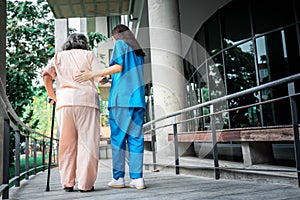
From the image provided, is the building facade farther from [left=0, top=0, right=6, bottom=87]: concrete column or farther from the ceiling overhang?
A: [left=0, top=0, right=6, bottom=87]: concrete column

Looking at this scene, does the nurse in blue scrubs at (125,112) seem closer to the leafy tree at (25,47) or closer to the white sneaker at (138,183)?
the white sneaker at (138,183)

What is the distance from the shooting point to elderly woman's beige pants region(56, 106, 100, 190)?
305 cm

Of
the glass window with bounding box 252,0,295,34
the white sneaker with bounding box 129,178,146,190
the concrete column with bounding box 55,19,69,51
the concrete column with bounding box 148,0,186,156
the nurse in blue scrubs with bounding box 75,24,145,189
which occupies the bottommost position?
the white sneaker with bounding box 129,178,146,190

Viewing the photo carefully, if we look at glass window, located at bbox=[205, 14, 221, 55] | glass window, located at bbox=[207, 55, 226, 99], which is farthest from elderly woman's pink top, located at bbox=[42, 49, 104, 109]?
glass window, located at bbox=[205, 14, 221, 55]

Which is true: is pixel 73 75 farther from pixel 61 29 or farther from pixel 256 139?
pixel 61 29

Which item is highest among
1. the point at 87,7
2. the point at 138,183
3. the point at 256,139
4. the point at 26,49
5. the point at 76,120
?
the point at 87,7

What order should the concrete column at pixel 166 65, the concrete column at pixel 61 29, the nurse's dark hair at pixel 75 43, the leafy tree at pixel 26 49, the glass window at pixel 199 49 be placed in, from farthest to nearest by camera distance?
the concrete column at pixel 61 29
the leafy tree at pixel 26 49
the glass window at pixel 199 49
the concrete column at pixel 166 65
the nurse's dark hair at pixel 75 43

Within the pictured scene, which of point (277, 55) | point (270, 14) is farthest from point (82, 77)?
point (277, 55)

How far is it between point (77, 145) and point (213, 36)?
7.82 metres

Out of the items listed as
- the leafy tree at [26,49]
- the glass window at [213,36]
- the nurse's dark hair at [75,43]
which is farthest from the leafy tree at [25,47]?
the nurse's dark hair at [75,43]

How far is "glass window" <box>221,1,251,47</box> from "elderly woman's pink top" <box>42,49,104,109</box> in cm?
625

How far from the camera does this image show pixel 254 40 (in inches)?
326

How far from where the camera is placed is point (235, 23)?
9055mm

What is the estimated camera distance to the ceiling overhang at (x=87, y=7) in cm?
1172
